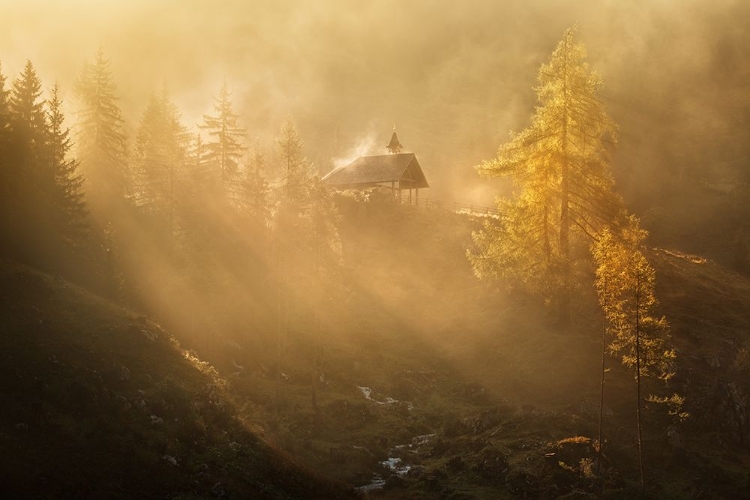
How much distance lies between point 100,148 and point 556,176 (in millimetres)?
35268

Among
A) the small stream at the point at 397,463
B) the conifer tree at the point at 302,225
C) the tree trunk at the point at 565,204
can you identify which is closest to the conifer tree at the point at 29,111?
the conifer tree at the point at 302,225

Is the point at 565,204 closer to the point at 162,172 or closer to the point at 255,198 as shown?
the point at 255,198

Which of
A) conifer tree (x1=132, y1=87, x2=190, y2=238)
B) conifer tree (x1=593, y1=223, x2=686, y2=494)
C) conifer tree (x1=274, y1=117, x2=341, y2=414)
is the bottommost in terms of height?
conifer tree (x1=593, y1=223, x2=686, y2=494)

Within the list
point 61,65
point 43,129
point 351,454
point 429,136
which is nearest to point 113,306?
point 43,129

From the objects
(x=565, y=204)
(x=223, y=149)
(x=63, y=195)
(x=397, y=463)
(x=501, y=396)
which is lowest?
(x=397, y=463)

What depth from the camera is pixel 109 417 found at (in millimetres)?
19391

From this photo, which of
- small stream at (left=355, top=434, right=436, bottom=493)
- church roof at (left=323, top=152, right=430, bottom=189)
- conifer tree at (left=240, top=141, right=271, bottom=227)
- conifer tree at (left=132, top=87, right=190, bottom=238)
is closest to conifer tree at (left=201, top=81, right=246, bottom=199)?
conifer tree at (left=240, top=141, right=271, bottom=227)

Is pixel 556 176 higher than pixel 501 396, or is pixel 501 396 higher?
pixel 556 176

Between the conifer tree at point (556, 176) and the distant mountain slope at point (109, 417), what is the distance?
1714 centimetres

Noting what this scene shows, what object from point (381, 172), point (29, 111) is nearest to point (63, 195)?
point (29, 111)

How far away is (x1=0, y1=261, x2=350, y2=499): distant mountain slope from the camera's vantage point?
1638cm

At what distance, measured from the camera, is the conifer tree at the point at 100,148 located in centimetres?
4512

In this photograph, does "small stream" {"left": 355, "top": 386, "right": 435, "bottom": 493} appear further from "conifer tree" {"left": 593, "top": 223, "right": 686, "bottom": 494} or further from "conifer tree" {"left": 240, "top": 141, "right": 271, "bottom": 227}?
"conifer tree" {"left": 240, "top": 141, "right": 271, "bottom": 227}

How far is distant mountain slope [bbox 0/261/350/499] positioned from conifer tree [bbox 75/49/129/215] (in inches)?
711
